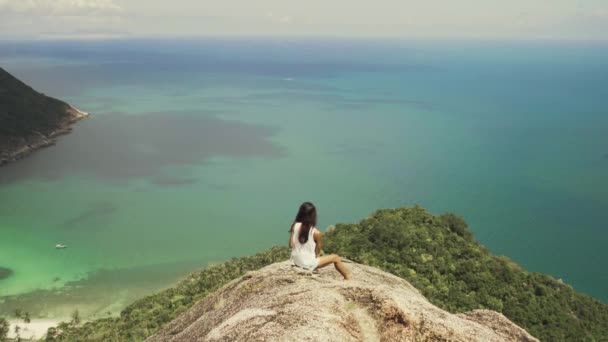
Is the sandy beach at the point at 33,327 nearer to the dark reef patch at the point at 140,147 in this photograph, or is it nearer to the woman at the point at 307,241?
the woman at the point at 307,241

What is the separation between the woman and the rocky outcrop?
0.35 meters

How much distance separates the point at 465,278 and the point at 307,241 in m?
18.4

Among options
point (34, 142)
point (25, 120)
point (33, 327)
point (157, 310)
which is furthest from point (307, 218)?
point (25, 120)

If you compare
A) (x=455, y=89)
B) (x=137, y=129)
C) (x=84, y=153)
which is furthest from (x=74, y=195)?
(x=455, y=89)

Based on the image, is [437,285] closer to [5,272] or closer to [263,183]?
[5,272]

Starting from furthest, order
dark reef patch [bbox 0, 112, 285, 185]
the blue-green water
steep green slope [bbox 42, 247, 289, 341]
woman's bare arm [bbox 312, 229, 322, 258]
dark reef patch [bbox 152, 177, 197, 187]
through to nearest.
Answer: dark reef patch [bbox 0, 112, 285, 185] → dark reef patch [bbox 152, 177, 197, 187] → the blue-green water → steep green slope [bbox 42, 247, 289, 341] → woman's bare arm [bbox 312, 229, 322, 258]

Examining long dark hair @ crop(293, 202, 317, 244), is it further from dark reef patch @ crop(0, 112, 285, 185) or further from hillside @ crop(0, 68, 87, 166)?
hillside @ crop(0, 68, 87, 166)

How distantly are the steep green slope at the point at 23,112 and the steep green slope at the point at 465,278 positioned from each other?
71.9 metres

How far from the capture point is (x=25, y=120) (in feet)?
262

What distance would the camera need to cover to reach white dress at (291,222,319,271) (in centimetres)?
906

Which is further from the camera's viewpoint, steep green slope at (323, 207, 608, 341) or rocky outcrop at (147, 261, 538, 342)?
steep green slope at (323, 207, 608, 341)

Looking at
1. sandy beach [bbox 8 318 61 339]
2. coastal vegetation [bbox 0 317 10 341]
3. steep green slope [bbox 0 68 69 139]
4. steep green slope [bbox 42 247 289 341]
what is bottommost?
sandy beach [bbox 8 318 61 339]

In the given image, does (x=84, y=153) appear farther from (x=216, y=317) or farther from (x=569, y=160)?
(x=569, y=160)

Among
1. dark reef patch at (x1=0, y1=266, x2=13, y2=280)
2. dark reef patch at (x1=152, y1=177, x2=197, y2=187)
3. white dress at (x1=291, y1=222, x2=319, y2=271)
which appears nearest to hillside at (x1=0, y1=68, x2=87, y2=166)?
dark reef patch at (x1=152, y1=177, x2=197, y2=187)
